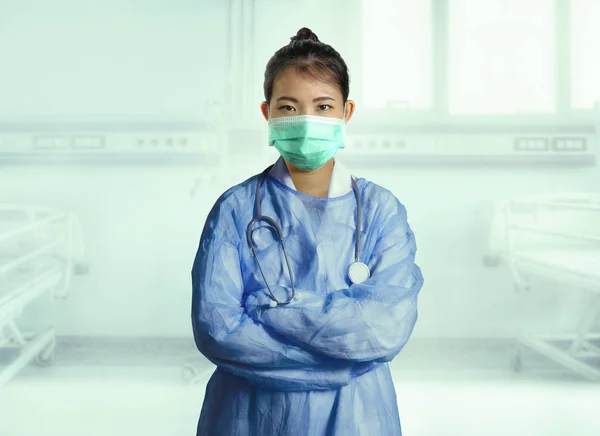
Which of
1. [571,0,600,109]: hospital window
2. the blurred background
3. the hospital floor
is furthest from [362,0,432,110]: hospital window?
the hospital floor

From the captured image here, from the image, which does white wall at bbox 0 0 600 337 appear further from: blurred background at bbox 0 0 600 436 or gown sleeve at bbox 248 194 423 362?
gown sleeve at bbox 248 194 423 362

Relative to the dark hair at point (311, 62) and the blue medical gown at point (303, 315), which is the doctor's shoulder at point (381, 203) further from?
the dark hair at point (311, 62)

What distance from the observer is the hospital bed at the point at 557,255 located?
210 centimetres

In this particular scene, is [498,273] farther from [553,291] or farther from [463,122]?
[463,122]

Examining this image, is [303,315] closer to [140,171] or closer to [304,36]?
[304,36]

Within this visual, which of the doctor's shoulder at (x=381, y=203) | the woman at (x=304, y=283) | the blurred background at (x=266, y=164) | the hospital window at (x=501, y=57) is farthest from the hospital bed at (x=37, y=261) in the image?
the hospital window at (x=501, y=57)

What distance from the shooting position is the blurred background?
2.09 m

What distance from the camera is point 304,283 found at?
911mm

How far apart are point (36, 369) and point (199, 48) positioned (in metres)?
1.36

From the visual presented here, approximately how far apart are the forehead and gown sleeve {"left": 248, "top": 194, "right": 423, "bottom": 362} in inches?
11.5

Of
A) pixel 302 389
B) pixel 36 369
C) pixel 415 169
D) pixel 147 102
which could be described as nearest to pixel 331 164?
pixel 302 389

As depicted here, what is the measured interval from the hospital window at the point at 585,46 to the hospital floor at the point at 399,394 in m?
1.08

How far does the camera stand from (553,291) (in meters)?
2.17

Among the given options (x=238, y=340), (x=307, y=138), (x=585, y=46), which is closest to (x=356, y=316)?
(x=238, y=340)
